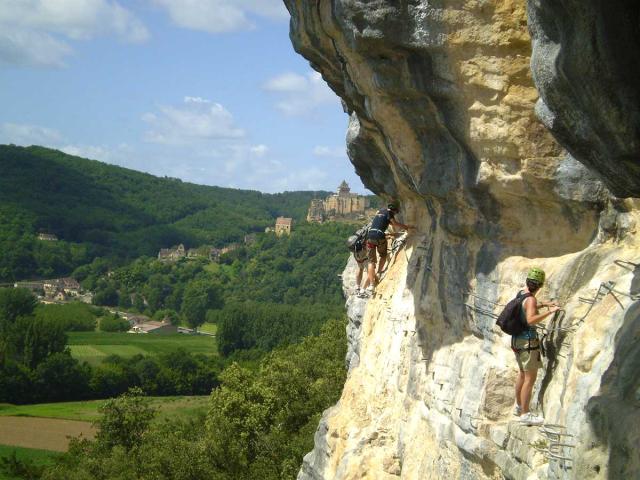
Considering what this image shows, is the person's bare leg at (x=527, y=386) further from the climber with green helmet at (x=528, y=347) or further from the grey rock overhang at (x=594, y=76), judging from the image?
the grey rock overhang at (x=594, y=76)

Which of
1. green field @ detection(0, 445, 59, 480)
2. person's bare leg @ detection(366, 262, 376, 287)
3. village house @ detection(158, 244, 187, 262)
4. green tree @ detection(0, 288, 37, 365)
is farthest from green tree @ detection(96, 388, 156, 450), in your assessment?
village house @ detection(158, 244, 187, 262)

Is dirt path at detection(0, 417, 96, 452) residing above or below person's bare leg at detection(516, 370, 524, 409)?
below

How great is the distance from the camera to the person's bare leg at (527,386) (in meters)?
8.66

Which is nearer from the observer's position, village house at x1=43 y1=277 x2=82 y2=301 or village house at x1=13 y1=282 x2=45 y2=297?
village house at x1=13 y1=282 x2=45 y2=297

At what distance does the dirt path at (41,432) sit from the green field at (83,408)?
1.85 m

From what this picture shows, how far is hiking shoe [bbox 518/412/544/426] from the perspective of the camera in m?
8.38

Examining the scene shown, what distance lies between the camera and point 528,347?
28.3ft

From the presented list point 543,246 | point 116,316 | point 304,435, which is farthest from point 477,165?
point 116,316

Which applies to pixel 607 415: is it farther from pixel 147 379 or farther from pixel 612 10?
pixel 147 379

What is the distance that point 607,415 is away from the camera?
21.8 feet

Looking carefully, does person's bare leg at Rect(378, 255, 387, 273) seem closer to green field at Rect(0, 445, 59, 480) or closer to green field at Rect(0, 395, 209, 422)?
green field at Rect(0, 445, 59, 480)

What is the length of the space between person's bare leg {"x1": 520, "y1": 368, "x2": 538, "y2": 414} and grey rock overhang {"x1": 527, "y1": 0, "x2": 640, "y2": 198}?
2.50m

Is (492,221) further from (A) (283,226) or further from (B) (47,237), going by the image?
(A) (283,226)

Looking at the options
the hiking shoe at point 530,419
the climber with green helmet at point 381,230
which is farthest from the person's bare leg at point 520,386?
the climber with green helmet at point 381,230
